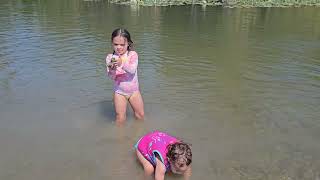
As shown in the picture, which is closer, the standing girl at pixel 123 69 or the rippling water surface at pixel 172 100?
the rippling water surface at pixel 172 100

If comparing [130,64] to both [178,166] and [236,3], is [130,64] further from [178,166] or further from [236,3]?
[236,3]

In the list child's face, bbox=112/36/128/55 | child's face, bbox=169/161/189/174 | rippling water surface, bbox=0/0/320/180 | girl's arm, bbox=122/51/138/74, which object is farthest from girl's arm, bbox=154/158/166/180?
child's face, bbox=112/36/128/55

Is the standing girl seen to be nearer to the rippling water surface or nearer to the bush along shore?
the rippling water surface

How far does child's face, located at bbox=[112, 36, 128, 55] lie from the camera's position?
5383mm

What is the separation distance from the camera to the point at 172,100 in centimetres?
744

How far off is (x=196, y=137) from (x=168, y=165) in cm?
166

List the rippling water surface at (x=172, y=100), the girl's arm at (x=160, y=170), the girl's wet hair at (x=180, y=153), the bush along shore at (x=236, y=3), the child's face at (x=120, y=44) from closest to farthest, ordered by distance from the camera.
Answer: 1. the girl's wet hair at (x=180, y=153)
2. the girl's arm at (x=160, y=170)
3. the rippling water surface at (x=172, y=100)
4. the child's face at (x=120, y=44)
5. the bush along shore at (x=236, y=3)

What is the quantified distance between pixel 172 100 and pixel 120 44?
2.29 metres

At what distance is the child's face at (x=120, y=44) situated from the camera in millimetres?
5383

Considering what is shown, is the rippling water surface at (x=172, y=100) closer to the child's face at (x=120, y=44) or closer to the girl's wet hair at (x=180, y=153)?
the girl's wet hair at (x=180, y=153)

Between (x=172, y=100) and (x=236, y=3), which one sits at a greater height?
(x=236, y=3)

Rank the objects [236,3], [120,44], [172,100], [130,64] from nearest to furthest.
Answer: [120,44] → [130,64] → [172,100] → [236,3]

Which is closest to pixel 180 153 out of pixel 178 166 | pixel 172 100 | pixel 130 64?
pixel 178 166

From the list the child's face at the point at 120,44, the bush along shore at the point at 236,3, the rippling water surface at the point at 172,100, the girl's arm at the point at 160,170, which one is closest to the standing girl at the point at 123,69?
the child's face at the point at 120,44
